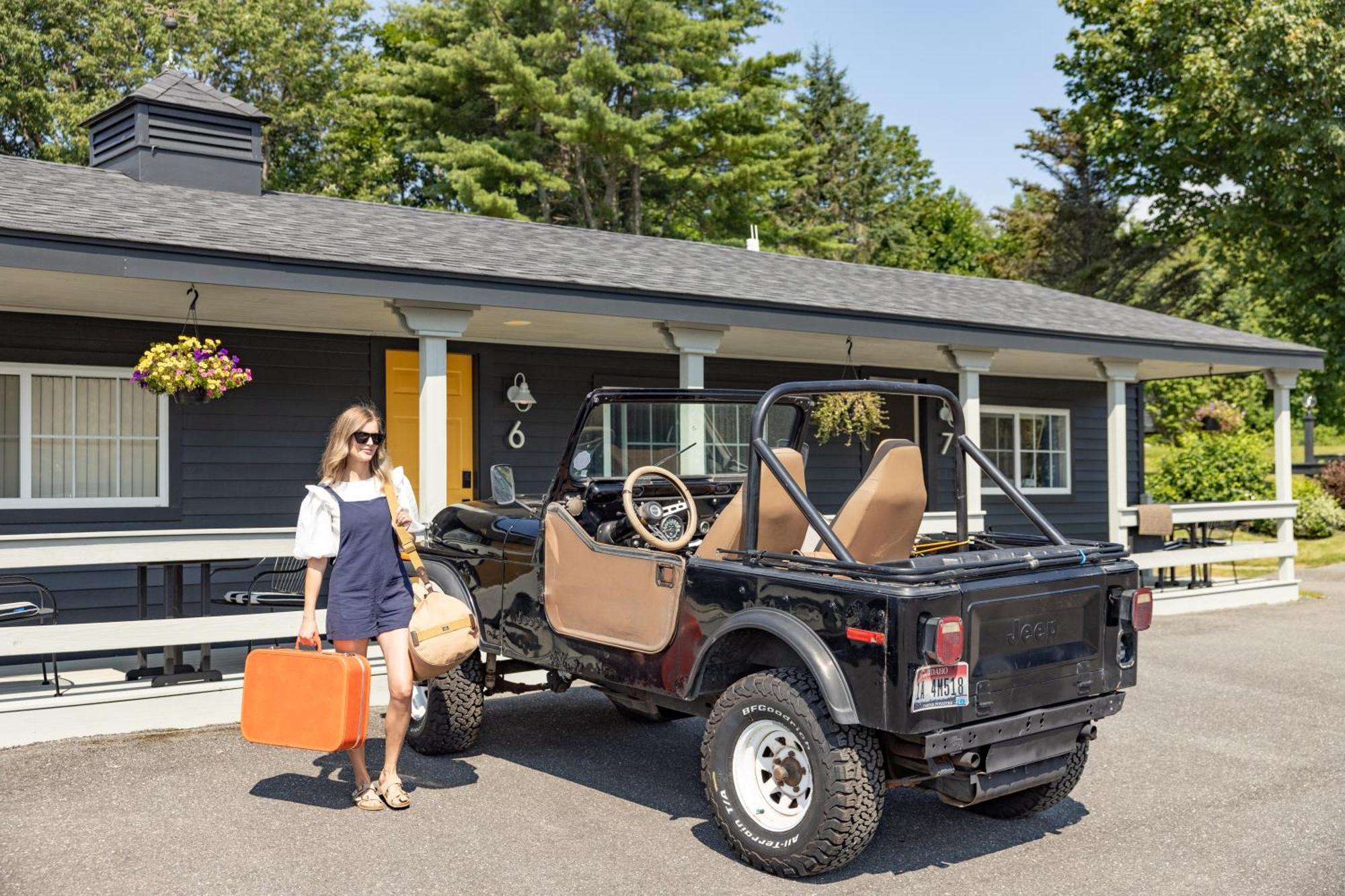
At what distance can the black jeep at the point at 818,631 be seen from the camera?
4039 millimetres

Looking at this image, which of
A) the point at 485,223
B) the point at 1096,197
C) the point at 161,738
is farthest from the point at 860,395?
the point at 1096,197

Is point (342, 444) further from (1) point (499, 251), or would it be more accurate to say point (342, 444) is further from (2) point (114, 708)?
(1) point (499, 251)

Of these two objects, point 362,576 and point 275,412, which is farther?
point 275,412

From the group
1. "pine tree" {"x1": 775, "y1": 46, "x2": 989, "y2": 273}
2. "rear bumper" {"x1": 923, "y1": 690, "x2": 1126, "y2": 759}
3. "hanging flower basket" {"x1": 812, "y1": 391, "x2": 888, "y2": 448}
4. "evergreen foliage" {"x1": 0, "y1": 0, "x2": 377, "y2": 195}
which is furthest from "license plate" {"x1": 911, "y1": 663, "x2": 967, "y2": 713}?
"pine tree" {"x1": 775, "y1": 46, "x2": 989, "y2": 273}

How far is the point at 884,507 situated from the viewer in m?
4.62

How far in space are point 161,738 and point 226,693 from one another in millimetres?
645

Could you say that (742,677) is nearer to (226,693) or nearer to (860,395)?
(226,693)

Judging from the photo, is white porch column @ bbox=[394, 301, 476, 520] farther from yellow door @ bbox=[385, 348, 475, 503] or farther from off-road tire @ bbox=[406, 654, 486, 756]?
yellow door @ bbox=[385, 348, 475, 503]

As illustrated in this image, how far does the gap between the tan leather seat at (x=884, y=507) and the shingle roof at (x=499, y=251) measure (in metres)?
4.43

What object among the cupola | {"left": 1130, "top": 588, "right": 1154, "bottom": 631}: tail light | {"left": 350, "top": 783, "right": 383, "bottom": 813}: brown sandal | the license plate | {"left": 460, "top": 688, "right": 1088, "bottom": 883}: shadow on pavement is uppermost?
the cupola

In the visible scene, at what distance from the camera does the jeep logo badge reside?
13.9 feet

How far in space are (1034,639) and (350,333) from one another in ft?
25.3

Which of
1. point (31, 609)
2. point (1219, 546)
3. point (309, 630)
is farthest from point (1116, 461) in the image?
point (31, 609)

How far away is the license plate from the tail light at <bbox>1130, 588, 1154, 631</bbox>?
1.03 metres
